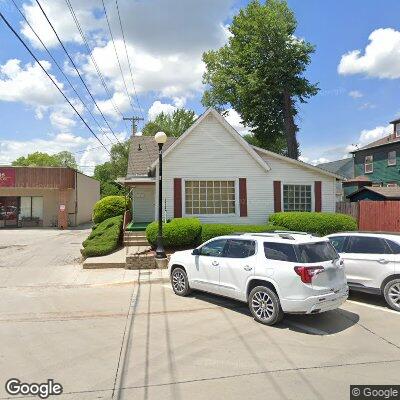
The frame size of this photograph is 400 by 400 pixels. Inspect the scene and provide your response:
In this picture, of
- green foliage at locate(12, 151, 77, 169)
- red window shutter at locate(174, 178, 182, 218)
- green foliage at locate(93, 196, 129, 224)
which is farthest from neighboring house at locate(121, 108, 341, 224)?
green foliage at locate(12, 151, 77, 169)

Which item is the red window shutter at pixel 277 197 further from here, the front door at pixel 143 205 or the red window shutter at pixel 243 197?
the front door at pixel 143 205

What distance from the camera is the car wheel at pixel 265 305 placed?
284 inches

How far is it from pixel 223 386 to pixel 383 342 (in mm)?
3192

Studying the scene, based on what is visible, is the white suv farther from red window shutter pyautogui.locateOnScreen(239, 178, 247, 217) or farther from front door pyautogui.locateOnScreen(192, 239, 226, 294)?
red window shutter pyautogui.locateOnScreen(239, 178, 247, 217)

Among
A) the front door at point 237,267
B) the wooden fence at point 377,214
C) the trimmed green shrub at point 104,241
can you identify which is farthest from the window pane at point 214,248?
the wooden fence at point 377,214

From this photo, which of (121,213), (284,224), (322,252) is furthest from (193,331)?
(121,213)

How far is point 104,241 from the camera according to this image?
1538cm

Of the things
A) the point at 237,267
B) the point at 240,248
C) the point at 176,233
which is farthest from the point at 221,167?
the point at 237,267

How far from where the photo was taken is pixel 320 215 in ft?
56.9

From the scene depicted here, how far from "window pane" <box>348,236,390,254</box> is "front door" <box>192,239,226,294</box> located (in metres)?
3.16

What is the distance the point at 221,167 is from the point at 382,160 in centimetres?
2361

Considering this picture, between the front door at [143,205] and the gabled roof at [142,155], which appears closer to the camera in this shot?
the front door at [143,205]

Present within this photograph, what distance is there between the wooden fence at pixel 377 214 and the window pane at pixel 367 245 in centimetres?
1116

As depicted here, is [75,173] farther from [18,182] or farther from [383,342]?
[383,342]
